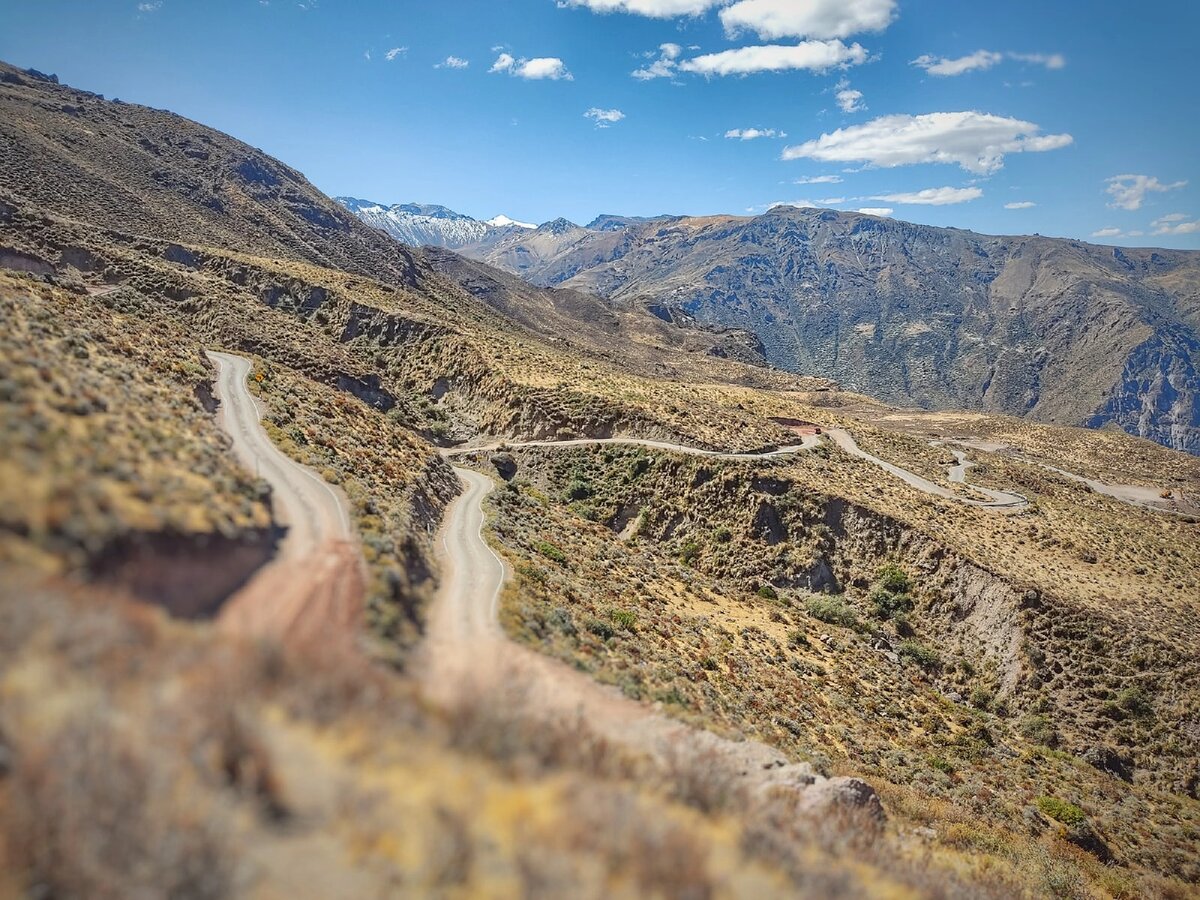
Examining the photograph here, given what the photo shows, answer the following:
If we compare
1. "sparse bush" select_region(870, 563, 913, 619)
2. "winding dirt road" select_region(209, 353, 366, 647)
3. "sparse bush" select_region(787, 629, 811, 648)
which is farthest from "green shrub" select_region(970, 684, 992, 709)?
"winding dirt road" select_region(209, 353, 366, 647)

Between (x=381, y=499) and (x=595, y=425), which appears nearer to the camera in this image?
(x=381, y=499)

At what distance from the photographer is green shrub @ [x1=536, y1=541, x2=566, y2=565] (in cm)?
2711

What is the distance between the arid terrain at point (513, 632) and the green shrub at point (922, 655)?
168 millimetres

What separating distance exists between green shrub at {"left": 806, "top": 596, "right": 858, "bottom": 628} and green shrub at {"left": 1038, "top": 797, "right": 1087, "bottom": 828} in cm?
1277

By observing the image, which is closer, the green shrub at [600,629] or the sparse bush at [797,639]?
the green shrub at [600,629]

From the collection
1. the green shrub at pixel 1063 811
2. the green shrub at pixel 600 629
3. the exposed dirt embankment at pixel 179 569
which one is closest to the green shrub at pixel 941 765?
the green shrub at pixel 1063 811

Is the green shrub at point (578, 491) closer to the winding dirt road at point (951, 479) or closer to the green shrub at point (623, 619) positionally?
the green shrub at point (623, 619)

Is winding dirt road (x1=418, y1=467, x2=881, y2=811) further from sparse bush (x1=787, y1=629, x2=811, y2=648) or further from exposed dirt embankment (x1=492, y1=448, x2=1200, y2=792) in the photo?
exposed dirt embankment (x1=492, y1=448, x2=1200, y2=792)

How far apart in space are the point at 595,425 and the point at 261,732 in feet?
143

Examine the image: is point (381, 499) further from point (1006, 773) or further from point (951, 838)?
point (1006, 773)

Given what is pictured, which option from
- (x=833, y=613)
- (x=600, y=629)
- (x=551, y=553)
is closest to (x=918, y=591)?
(x=833, y=613)

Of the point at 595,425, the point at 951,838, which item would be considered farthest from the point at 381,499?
the point at 595,425

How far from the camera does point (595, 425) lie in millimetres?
49844

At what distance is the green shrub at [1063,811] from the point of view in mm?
20469
